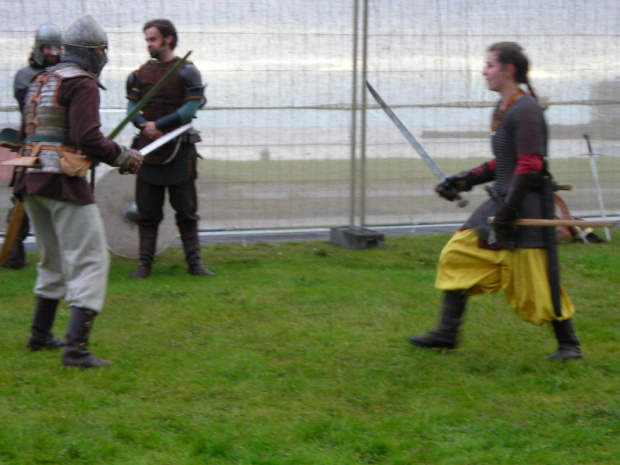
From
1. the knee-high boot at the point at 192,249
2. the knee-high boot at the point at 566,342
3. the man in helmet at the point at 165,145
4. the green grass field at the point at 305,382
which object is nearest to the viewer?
the green grass field at the point at 305,382

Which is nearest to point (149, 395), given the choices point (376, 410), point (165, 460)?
point (165, 460)

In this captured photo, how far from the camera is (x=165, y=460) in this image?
3361 mm

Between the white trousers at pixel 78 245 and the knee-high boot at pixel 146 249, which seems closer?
the white trousers at pixel 78 245

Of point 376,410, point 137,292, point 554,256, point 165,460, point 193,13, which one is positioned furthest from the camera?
point 193,13

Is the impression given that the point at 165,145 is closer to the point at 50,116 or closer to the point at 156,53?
the point at 156,53

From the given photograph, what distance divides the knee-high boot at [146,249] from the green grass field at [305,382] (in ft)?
0.75

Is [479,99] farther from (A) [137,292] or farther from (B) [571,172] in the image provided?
(A) [137,292]

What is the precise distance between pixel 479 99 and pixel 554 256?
15.2 feet

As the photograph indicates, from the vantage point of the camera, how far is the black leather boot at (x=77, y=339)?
4.38 m

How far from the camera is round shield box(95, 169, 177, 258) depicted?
7277 mm

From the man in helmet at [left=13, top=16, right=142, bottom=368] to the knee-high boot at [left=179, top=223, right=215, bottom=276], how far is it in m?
2.29

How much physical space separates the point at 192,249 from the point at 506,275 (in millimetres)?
3019

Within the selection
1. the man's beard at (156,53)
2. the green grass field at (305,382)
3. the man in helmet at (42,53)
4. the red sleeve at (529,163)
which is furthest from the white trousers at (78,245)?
the man's beard at (156,53)

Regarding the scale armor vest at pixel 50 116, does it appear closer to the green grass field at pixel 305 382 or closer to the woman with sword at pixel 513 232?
the green grass field at pixel 305 382
